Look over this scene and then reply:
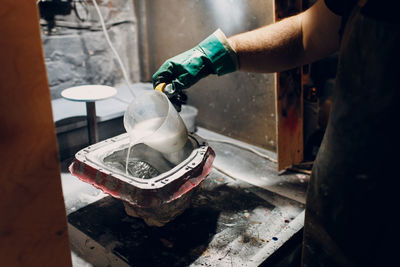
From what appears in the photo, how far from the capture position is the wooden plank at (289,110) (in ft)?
6.84

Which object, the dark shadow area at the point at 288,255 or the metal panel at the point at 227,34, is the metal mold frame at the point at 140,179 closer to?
the dark shadow area at the point at 288,255

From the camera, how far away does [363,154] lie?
3.10 feet

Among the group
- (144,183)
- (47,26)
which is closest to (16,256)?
(144,183)

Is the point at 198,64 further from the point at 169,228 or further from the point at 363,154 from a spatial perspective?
the point at 363,154

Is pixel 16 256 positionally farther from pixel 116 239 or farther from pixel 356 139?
pixel 116 239

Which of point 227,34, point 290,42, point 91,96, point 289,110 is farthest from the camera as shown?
point 227,34

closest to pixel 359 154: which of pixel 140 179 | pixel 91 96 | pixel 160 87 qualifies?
pixel 140 179

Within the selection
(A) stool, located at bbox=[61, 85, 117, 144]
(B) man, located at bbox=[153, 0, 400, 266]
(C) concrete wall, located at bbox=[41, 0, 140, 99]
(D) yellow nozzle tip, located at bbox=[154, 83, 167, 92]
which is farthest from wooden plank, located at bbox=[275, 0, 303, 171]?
(C) concrete wall, located at bbox=[41, 0, 140, 99]

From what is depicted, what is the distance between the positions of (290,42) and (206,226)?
1014 mm

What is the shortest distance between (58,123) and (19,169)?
72.0 inches

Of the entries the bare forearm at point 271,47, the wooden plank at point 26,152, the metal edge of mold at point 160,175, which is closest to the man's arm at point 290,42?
the bare forearm at point 271,47

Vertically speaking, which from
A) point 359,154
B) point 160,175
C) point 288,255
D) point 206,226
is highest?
point 359,154

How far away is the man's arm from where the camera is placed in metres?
1.41

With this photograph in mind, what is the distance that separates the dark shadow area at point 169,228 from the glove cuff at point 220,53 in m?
0.77
